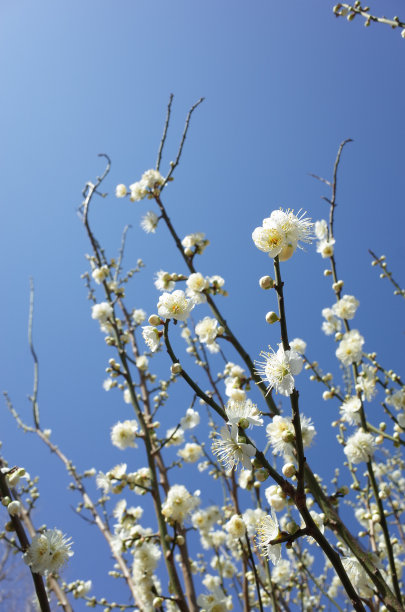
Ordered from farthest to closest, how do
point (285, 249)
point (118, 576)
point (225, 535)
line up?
point (225, 535) → point (118, 576) → point (285, 249)

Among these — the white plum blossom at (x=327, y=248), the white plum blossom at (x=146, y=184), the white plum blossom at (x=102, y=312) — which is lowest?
the white plum blossom at (x=327, y=248)

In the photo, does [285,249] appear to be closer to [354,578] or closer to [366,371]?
[354,578]

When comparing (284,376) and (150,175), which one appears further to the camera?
(150,175)

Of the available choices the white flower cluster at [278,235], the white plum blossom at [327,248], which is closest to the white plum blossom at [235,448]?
the white flower cluster at [278,235]

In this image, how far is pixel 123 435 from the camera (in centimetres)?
323

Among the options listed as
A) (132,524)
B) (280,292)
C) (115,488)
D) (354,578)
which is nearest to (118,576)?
(132,524)

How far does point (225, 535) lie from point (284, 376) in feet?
14.0

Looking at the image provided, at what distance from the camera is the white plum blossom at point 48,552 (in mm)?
1599

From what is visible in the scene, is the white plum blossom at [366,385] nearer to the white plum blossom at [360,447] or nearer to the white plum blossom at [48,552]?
the white plum blossom at [360,447]

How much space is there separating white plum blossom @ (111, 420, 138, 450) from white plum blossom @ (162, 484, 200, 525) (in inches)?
24.8

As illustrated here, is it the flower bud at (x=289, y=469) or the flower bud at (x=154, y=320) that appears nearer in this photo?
the flower bud at (x=289, y=469)

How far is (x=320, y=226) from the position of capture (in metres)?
3.50

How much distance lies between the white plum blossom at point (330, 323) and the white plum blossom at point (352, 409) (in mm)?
Answer: 1210

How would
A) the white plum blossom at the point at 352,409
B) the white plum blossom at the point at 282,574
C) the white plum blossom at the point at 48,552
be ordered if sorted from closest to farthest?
the white plum blossom at the point at 48,552, the white plum blossom at the point at 352,409, the white plum blossom at the point at 282,574
